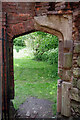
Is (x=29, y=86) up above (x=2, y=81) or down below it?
below

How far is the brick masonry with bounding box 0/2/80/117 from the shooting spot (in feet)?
9.07

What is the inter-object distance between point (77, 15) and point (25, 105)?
3.41 metres

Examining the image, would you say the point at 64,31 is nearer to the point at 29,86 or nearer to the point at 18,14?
the point at 18,14

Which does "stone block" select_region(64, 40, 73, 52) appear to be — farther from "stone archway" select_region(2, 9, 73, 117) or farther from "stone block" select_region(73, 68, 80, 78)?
"stone block" select_region(73, 68, 80, 78)

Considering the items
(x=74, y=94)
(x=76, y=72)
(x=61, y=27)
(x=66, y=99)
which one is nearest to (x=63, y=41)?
(x=61, y=27)

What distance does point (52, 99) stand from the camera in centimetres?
473

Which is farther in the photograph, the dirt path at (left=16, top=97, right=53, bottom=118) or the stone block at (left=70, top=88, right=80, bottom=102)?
the dirt path at (left=16, top=97, right=53, bottom=118)

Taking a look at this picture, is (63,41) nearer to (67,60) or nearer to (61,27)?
(61,27)

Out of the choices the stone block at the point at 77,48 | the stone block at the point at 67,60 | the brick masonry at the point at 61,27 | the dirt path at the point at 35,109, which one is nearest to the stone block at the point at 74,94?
the brick masonry at the point at 61,27

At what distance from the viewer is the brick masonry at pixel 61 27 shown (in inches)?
109

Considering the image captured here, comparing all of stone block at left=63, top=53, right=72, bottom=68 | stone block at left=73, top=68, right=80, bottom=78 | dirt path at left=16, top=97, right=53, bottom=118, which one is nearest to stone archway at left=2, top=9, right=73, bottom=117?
stone block at left=63, top=53, right=72, bottom=68

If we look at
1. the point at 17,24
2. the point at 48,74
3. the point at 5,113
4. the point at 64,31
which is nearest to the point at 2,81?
the point at 5,113

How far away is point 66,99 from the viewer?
9.61 ft

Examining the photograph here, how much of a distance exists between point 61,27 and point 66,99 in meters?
1.79
